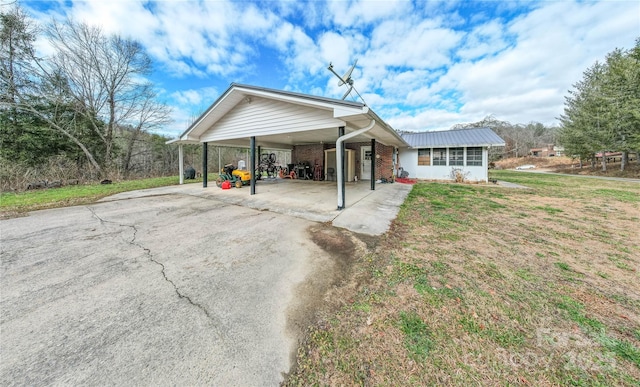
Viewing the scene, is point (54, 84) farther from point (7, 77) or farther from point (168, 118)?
point (168, 118)

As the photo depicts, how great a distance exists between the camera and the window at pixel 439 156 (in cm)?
1255

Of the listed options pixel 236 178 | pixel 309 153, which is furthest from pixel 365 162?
pixel 236 178

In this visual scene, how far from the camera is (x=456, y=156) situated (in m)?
12.2

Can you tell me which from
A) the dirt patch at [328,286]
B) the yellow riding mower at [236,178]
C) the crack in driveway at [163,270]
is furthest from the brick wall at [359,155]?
the crack in driveway at [163,270]

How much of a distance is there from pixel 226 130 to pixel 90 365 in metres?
8.19

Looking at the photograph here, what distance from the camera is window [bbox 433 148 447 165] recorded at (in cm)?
1255

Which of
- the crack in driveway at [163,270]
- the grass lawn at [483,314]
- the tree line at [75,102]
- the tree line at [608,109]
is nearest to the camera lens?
the grass lawn at [483,314]

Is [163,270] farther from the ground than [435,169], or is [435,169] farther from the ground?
[435,169]

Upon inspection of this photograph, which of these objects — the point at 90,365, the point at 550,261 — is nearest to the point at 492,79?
the point at 550,261

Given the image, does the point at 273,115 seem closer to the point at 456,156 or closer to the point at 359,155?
the point at 359,155

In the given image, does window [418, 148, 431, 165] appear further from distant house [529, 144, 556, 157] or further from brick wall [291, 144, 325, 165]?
distant house [529, 144, 556, 157]

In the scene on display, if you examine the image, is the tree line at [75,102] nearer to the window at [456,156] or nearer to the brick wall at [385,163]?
the brick wall at [385,163]

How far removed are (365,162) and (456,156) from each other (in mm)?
5231

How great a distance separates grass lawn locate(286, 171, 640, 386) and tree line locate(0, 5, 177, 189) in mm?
14769
